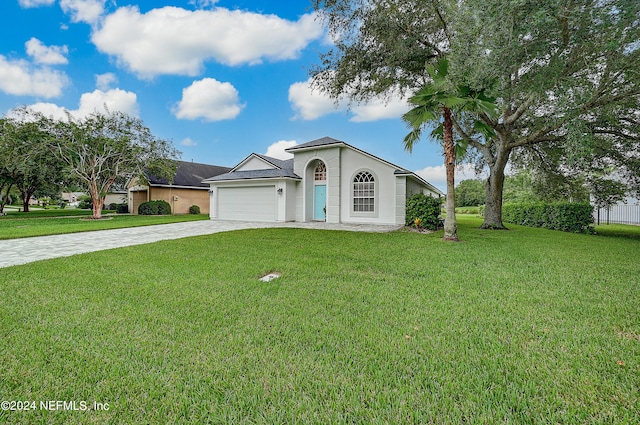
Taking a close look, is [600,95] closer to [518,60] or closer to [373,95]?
[518,60]

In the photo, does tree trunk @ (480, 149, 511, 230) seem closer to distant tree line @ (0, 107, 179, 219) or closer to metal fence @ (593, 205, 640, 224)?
metal fence @ (593, 205, 640, 224)

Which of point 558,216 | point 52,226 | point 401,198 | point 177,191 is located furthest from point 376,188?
point 177,191

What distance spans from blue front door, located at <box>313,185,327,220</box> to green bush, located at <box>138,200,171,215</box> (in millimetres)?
14431

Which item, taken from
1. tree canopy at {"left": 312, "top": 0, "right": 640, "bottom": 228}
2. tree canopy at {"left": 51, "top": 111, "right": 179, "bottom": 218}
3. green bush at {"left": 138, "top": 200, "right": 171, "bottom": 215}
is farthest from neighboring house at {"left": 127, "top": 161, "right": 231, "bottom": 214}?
tree canopy at {"left": 312, "top": 0, "right": 640, "bottom": 228}

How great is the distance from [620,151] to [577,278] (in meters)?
11.7

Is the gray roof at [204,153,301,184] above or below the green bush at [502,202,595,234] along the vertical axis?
above

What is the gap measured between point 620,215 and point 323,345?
28061 mm

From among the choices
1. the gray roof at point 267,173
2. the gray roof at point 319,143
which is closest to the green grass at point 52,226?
the gray roof at point 267,173

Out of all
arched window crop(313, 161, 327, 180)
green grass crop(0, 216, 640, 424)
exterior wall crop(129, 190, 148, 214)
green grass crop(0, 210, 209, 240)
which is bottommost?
green grass crop(0, 216, 640, 424)

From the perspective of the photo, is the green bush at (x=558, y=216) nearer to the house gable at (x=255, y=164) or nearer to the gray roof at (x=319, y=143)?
the gray roof at (x=319, y=143)

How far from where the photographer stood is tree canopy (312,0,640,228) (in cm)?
579

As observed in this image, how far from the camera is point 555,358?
8.04 ft

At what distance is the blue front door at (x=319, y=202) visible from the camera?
16.5 meters

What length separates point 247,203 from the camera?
17.7 metres
